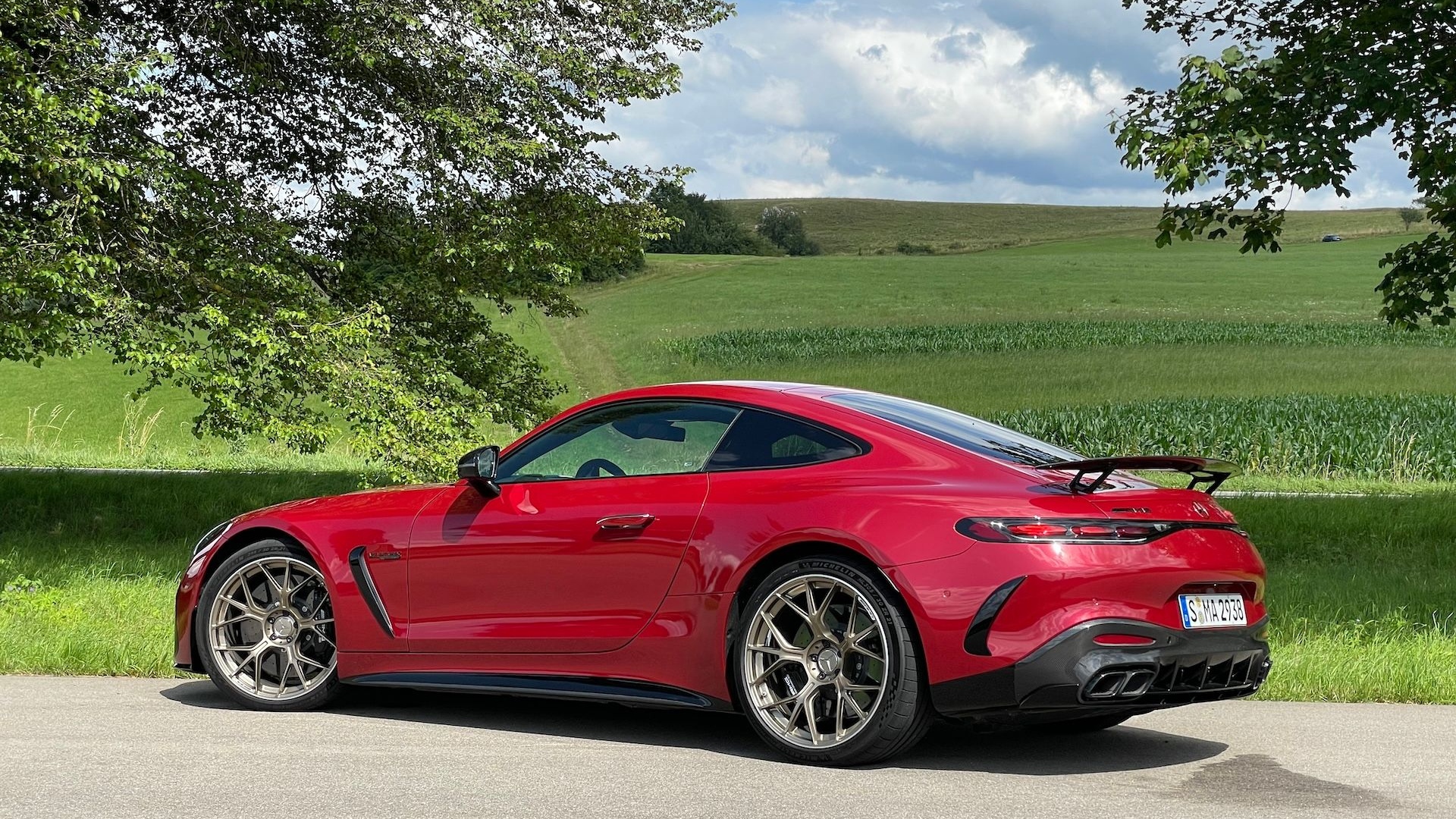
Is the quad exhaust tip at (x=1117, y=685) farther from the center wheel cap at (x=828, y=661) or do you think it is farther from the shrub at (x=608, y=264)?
the shrub at (x=608, y=264)

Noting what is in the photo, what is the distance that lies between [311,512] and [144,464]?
57.3 feet

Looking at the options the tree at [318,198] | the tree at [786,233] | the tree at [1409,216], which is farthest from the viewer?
the tree at [786,233]

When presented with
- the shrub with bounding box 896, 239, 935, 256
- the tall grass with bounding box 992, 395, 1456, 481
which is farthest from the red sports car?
the shrub with bounding box 896, 239, 935, 256

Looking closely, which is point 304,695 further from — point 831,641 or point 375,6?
point 375,6

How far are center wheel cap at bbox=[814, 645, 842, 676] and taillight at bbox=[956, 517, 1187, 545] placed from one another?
662 mm

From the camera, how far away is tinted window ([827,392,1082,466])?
19.2 feet

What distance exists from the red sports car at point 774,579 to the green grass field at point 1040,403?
1.93 m

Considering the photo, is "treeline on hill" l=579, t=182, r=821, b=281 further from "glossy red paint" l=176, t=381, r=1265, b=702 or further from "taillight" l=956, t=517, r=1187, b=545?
"taillight" l=956, t=517, r=1187, b=545

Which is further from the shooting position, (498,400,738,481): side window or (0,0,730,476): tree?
(0,0,730,476): tree

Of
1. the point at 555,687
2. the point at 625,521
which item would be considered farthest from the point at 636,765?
the point at 625,521

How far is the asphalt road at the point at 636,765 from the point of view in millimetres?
4953

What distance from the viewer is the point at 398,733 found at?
20.7ft

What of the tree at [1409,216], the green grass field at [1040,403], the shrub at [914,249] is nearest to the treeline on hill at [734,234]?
the shrub at [914,249]

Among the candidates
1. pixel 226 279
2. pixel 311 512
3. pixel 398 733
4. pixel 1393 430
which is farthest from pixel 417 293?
pixel 1393 430
